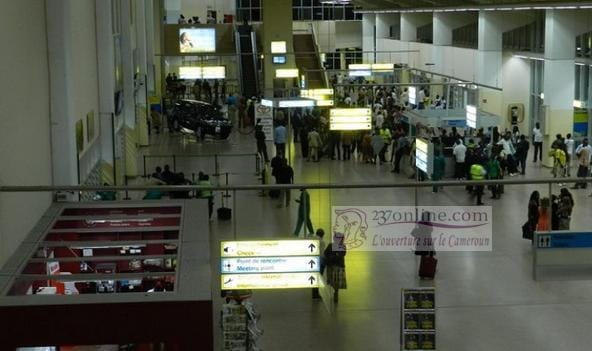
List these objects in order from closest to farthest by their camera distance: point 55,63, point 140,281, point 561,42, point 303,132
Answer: point 140,281, point 55,63, point 561,42, point 303,132

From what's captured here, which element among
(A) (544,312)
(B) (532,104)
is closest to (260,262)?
(A) (544,312)

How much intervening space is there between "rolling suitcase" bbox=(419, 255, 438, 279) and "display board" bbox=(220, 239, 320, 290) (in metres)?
5.49

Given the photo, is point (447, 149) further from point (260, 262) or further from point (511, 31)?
point (260, 262)

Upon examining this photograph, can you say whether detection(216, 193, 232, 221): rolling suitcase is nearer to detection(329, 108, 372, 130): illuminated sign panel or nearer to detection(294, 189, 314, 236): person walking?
detection(294, 189, 314, 236): person walking

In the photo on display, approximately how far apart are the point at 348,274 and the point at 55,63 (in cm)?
636

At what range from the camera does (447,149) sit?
28.0 m

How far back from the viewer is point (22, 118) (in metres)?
11.6

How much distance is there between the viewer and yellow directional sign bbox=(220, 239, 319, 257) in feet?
37.8

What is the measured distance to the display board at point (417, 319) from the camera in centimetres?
1173

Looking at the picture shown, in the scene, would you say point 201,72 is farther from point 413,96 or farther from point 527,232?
point 527,232

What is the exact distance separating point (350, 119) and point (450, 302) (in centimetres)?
1531

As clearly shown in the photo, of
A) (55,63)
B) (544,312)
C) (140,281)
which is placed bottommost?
(544,312)

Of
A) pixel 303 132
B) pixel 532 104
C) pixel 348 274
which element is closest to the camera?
pixel 348 274

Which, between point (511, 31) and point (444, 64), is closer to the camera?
point (511, 31)
